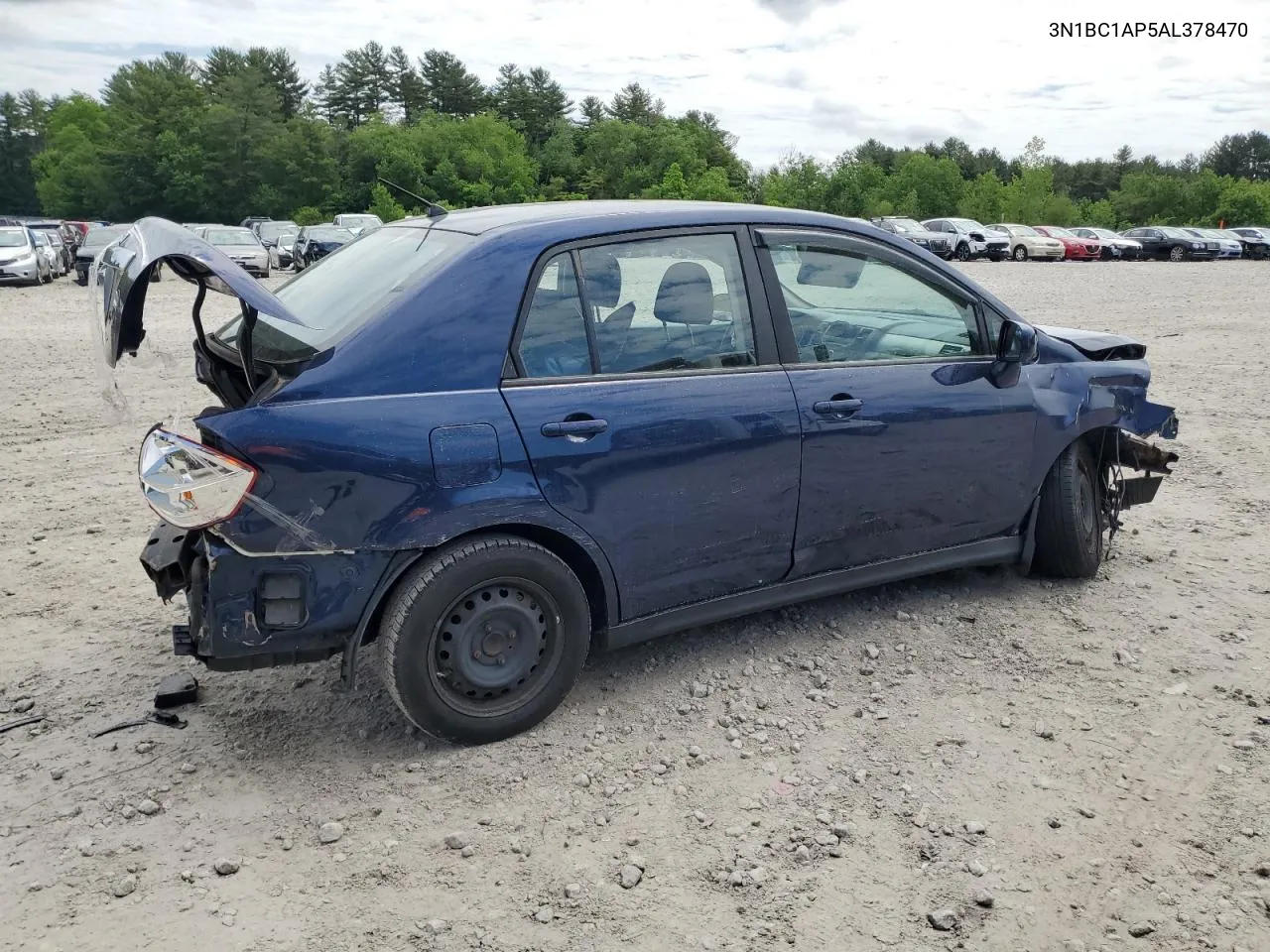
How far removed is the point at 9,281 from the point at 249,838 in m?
25.1

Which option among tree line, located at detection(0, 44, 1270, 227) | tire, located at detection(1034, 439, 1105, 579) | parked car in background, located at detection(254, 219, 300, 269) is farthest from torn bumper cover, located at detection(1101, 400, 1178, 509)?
tree line, located at detection(0, 44, 1270, 227)

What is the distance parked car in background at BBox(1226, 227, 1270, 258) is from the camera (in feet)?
145

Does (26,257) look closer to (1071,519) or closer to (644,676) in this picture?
(644,676)

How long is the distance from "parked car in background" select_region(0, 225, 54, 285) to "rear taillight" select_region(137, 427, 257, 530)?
24.0 metres

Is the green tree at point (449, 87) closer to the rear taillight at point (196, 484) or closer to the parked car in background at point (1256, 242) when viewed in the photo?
the parked car in background at point (1256, 242)

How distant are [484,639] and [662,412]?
3.18 feet

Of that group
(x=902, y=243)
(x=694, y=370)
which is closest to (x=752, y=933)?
(x=694, y=370)

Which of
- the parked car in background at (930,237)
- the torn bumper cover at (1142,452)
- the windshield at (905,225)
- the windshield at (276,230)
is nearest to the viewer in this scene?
the torn bumper cover at (1142,452)

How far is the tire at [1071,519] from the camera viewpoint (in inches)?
195

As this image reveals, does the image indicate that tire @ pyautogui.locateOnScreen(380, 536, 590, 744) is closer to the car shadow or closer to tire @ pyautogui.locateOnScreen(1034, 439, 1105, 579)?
the car shadow

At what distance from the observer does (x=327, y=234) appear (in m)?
33.3

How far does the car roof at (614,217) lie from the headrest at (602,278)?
0.09 m

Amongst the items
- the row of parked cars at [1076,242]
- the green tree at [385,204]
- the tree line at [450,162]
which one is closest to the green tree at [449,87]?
the tree line at [450,162]

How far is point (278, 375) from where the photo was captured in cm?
338
